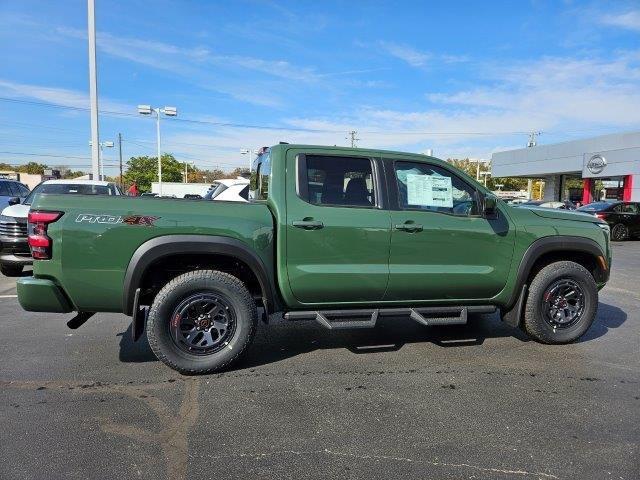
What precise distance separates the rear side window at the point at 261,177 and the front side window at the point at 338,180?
381mm

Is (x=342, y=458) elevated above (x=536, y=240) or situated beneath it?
situated beneath

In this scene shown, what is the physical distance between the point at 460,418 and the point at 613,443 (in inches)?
36.8

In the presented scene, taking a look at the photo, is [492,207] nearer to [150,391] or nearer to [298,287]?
[298,287]

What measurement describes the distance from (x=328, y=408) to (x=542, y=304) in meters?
2.58

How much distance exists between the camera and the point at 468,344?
499 centimetres

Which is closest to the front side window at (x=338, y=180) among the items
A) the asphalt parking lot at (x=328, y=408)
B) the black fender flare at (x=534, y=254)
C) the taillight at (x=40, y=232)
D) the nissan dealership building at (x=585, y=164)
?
the asphalt parking lot at (x=328, y=408)

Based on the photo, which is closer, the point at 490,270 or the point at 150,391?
the point at 150,391

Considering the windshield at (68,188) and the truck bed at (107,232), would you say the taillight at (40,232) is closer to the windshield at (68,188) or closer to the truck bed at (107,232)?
the truck bed at (107,232)

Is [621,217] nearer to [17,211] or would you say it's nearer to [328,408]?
[328,408]

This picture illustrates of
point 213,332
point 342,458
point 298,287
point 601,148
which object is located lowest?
point 342,458

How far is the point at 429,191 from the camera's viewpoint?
4.47 meters

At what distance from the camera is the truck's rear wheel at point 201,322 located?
12.8 ft

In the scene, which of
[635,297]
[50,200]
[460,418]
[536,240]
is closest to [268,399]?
[460,418]

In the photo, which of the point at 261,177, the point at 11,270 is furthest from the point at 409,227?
the point at 11,270
